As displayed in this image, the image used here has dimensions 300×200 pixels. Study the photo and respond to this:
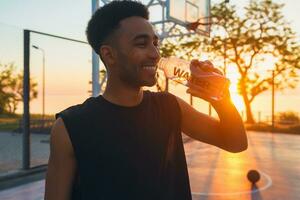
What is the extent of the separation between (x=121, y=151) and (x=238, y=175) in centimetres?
674

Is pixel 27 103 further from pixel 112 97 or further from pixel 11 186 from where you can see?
pixel 112 97

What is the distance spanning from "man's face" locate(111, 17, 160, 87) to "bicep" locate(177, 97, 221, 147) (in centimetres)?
32

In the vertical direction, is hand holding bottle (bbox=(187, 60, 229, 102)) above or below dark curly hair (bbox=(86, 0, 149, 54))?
below

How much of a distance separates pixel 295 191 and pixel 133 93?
5.92 meters

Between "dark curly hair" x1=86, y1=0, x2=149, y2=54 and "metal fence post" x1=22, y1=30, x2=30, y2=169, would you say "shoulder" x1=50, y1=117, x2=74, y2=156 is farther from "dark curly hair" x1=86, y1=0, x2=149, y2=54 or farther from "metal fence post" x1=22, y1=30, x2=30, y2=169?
"metal fence post" x1=22, y1=30, x2=30, y2=169

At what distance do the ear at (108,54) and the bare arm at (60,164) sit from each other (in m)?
0.32

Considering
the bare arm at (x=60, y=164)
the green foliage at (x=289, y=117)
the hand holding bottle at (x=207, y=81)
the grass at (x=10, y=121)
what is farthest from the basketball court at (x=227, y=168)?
the grass at (x=10, y=121)

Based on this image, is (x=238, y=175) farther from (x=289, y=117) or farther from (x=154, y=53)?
(x=289, y=117)

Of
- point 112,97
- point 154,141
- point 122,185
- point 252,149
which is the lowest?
point 252,149

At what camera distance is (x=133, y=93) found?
5.00 ft

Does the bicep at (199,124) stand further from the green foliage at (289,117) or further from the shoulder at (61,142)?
the green foliage at (289,117)

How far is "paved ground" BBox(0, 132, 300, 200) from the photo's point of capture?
616 cm

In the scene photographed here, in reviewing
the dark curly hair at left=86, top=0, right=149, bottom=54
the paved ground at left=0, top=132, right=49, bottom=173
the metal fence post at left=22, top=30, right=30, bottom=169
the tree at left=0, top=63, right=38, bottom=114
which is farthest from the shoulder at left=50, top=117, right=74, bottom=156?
the tree at left=0, top=63, right=38, bottom=114

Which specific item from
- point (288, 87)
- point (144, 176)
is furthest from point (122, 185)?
point (288, 87)
